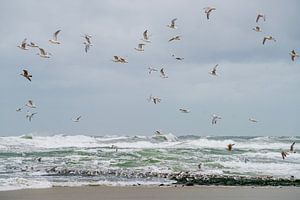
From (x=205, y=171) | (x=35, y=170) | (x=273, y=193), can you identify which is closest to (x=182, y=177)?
(x=205, y=171)

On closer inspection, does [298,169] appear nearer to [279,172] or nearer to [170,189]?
[279,172]

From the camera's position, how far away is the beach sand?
12.5 metres

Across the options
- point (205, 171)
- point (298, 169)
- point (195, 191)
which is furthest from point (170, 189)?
point (298, 169)

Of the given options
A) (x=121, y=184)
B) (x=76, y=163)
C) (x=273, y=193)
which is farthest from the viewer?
(x=76, y=163)

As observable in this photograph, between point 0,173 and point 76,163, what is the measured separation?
459 cm

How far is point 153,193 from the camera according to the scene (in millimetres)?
13125

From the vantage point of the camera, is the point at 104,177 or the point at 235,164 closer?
the point at 104,177

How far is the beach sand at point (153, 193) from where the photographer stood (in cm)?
1253

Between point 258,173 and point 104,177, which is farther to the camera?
point 258,173

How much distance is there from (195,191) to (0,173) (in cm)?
667

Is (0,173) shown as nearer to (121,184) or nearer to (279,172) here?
(121,184)

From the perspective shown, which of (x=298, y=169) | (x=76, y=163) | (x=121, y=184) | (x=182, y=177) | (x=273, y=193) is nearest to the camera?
(x=273, y=193)

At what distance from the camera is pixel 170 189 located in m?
13.9

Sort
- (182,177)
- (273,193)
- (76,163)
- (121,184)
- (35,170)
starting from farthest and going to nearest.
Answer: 1. (76,163)
2. (35,170)
3. (182,177)
4. (121,184)
5. (273,193)
